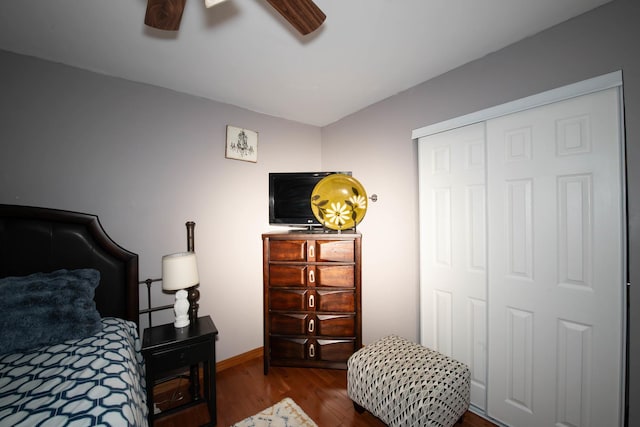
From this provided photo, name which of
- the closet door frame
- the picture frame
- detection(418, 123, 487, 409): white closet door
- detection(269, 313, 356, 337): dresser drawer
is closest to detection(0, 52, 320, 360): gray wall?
the picture frame

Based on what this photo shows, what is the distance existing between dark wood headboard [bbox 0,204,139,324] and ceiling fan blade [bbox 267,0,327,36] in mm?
1763

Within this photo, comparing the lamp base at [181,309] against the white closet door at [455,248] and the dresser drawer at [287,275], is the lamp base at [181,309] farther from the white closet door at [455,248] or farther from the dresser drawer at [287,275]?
the white closet door at [455,248]

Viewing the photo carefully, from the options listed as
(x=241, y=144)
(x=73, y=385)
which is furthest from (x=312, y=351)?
(x=241, y=144)

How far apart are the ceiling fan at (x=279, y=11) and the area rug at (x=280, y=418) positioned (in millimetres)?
2309

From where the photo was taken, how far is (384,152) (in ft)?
8.02

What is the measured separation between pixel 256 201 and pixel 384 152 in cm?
141

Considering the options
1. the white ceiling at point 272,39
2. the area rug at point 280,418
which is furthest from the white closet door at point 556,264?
the area rug at point 280,418

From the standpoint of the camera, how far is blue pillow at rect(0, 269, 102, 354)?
1281 mm

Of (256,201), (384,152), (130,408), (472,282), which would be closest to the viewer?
(130,408)

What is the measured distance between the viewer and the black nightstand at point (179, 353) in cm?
158

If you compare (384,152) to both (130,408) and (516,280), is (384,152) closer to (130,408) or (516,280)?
(516,280)

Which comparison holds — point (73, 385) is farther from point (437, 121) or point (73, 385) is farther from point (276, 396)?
point (437, 121)

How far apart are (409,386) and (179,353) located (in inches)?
59.0

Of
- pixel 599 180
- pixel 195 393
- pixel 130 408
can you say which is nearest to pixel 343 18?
pixel 599 180
